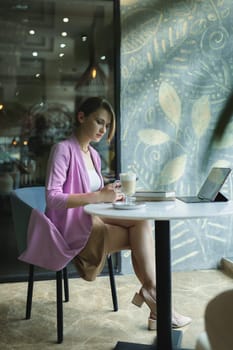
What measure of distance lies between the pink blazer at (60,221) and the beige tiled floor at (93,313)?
15.0 inches

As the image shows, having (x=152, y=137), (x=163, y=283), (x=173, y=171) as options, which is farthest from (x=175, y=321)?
(x=152, y=137)

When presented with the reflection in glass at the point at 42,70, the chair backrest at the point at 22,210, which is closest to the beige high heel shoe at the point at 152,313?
the chair backrest at the point at 22,210

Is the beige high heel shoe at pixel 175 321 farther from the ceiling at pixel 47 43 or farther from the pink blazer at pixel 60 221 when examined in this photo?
the ceiling at pixel 47 43

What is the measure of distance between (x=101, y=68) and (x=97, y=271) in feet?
5.36

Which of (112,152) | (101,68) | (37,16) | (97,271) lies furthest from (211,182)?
(37,16)

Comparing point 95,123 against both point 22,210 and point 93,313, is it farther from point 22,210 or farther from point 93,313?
point 93,313

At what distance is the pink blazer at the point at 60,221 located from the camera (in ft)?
6.55

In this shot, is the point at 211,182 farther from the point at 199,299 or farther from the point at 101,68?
the point at 101,68

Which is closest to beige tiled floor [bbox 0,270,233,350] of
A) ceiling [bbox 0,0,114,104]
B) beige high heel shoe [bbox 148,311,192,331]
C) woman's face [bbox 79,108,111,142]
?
beige high heel shoe [bbox 148,311,192,331]

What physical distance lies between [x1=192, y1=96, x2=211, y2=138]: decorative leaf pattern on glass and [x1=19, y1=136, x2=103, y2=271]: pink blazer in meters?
1.36

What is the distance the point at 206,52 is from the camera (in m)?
3.17

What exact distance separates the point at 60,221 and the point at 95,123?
0.53 meters

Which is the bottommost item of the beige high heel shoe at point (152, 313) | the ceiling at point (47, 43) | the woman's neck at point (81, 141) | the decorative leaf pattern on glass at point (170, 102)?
the beige high heel shoe at point (152, 313)

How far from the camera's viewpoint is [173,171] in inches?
125
